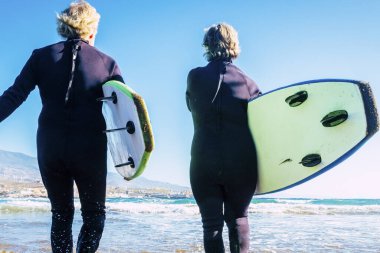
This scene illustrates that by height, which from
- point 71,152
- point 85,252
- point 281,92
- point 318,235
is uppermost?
point 281,92

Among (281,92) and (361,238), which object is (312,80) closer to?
(281,92)

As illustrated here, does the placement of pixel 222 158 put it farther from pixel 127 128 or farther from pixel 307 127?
pixel 307 127

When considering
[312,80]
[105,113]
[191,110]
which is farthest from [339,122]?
[105,113]

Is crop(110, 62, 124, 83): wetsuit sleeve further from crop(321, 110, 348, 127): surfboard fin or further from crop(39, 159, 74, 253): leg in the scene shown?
crop(321, 110, 348, 127): surfboard fin

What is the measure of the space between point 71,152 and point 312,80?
74.4 inches

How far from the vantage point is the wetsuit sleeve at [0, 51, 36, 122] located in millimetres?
2689

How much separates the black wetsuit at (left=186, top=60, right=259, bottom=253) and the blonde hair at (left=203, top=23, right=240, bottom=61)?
16cm

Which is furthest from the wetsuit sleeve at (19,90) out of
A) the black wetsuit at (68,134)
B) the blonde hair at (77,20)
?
the blonde hair at (77,20)

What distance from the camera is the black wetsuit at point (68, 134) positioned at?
263cm

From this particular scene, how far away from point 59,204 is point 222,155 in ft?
3.60

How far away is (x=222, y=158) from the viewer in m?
2.79

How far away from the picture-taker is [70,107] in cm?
268

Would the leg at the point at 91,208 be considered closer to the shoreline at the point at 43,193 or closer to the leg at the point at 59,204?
the leg at the point at 59,204

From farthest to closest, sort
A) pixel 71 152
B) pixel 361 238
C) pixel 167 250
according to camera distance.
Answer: pixel 361 238 < pixel 167 250 < pixel 71 152
